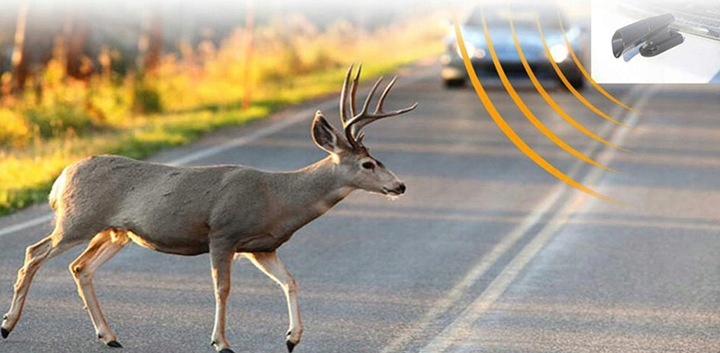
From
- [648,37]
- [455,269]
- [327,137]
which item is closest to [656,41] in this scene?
[648,37]

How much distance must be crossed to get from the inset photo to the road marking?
171cm

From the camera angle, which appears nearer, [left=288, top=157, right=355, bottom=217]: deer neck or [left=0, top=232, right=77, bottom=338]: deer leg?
[left=288, top=157, right=355, bottom=217]: deer neck

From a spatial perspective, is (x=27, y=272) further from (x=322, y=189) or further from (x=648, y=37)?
(x=648, y=37)

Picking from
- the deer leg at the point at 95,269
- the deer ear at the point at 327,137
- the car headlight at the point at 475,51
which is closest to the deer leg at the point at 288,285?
the deer ear at the point at 327,137

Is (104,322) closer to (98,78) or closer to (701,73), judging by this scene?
(701,73)

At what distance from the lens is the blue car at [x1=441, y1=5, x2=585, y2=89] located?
101ft

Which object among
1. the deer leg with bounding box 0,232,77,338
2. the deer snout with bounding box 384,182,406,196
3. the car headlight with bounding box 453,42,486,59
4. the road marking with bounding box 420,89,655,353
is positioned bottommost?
the car headlight with bounding box 453,42,486,59

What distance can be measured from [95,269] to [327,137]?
1638 mm

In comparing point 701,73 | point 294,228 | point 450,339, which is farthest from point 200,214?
point 701,73

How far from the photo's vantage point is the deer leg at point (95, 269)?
9.60 m

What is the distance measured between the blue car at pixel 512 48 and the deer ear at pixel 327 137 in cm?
2137

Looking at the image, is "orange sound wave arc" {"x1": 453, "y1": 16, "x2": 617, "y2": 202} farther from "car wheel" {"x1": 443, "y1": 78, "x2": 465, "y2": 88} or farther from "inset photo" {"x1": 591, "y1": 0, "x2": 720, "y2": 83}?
"car wheel" {"x1": 443, "y1": 78, "x2": 465, "y2": 88}

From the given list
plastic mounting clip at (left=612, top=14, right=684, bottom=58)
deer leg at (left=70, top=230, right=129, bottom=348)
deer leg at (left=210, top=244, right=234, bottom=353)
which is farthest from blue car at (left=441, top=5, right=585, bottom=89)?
deer leg at (left=210, top=244, right=234, bottom=353)

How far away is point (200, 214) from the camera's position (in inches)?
364
